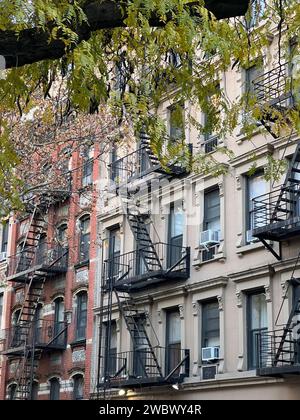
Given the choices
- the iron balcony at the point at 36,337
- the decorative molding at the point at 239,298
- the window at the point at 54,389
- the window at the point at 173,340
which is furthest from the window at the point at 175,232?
the window at the point at 54,389

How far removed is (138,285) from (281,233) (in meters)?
6.97

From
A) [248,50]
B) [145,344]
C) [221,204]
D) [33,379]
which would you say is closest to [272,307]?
[221,204]

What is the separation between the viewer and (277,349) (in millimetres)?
19266

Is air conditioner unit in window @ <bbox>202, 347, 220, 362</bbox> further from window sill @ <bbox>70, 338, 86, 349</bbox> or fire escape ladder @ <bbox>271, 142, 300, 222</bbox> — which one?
window sill @ <bbox>70, 338, 86, 349</bbox>

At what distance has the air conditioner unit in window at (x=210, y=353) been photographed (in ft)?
71.7

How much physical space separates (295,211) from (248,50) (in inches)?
434

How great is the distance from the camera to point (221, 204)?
23.0m

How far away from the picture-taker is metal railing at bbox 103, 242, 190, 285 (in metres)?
24.0

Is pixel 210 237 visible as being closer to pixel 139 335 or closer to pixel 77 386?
pixel 139 335

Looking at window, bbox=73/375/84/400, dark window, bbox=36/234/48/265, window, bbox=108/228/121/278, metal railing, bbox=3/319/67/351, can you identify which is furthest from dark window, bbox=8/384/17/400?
window, bbox=108/228/121/278

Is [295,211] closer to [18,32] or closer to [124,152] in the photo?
[124,152]

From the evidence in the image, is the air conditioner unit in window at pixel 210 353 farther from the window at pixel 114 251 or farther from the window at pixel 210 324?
the window at pixel 114 251

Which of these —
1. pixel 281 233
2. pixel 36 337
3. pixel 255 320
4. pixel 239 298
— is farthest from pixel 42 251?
pixel 281 233

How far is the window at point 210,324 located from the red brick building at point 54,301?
6367 mm
